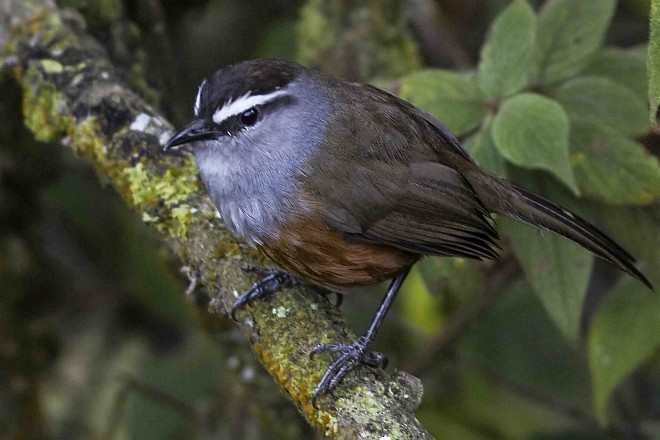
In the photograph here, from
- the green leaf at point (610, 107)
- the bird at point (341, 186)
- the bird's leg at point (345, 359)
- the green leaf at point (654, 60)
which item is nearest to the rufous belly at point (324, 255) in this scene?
the bird at point (341, 186)

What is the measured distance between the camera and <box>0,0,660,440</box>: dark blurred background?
11.5 feet

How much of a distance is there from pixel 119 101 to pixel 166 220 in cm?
44

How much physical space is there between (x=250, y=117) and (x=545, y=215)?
0.93 metres

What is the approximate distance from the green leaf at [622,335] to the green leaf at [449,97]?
28.2 inches

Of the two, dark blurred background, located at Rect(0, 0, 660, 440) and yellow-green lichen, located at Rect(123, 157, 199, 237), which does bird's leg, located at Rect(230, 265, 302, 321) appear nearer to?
yellow-green lichen, located at Rect(123, 157, 199, 237)

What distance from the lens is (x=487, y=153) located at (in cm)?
266

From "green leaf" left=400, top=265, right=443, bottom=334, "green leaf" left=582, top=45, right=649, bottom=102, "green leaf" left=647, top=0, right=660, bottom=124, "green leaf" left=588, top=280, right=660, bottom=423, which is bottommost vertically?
"green leaf" left=400, top=265, right=443, bottom=334

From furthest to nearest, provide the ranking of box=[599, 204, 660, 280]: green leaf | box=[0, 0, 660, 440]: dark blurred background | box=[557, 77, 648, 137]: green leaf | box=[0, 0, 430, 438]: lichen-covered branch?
box=[0, 0, 660, 440]: dark blurred background < box=[599, 204, 660, 280]: green leaf < box=[557, 77, 648, 137]: green leaf < box=[0, 0, 430, 438]: lichen-covered branch

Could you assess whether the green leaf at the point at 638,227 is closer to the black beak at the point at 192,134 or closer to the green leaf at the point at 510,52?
the green leaf at the point at 510,52

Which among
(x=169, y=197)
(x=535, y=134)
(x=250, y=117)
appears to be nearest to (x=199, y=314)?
(x=169, y=197)

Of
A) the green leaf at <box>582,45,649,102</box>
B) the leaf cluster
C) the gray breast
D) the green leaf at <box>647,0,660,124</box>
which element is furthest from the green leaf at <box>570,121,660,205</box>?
the green leaf at <box>647,0,660,124</box>

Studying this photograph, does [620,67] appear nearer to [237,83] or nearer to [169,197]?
[237,83]

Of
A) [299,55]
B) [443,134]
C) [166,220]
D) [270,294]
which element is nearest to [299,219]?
[270,294]

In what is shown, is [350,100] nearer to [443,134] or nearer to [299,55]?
[443,134]
